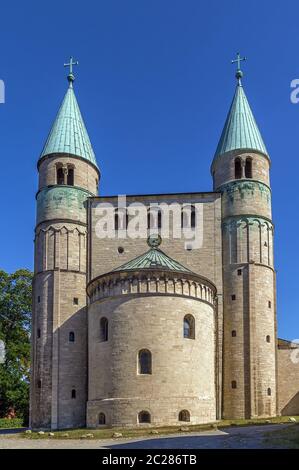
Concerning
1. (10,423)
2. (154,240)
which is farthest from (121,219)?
(10,423)

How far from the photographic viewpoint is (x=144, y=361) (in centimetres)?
3834

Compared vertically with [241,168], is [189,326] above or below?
below

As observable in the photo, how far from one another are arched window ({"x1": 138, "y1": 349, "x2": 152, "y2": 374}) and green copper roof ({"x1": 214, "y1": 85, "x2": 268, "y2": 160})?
19336 mm

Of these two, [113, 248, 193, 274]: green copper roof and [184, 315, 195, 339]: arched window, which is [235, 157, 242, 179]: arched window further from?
[184, 315, 195, 339]: arched window

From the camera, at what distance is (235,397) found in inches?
1754

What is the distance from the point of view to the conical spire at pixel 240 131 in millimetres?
49875

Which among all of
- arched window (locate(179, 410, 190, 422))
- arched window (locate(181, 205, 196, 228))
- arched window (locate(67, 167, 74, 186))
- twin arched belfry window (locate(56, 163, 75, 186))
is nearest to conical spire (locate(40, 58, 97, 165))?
twin arched belfry window (locate(56, 163, 75, 186))

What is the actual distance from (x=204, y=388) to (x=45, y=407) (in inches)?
478

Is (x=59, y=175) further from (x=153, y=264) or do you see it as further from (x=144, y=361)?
(x=144, y=361)

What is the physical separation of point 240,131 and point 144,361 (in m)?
21.8

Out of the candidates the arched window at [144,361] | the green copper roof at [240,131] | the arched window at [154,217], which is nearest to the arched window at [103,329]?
the arched window at [144,361]

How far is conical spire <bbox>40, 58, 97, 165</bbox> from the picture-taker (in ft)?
165
